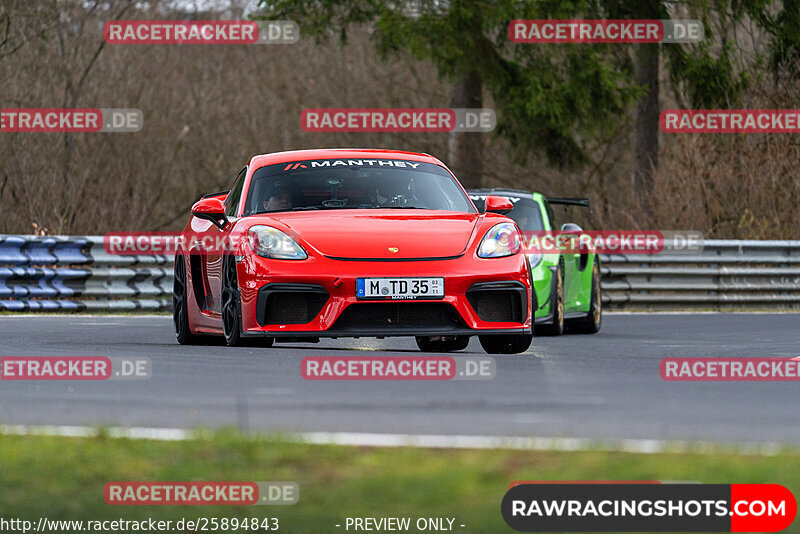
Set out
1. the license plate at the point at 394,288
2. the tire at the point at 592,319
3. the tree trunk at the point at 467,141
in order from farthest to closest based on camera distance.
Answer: the tree trunk at the point at 467,141, the tire at the point at 592,319, the license plate at the point at 394,288

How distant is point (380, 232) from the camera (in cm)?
1121

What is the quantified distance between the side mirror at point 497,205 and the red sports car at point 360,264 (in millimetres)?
10

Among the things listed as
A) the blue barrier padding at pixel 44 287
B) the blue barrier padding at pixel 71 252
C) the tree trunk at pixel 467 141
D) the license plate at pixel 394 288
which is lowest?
the blue barrier padding at pixel 44 287

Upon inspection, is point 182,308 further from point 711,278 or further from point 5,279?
point 711,278

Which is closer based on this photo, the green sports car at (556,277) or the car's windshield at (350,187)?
the car's windshield at (350,187)

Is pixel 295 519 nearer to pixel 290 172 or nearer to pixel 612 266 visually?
pixel 290 172

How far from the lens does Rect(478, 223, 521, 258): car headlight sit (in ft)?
37.0

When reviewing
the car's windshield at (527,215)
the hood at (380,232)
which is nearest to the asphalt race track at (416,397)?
the hood at (380,232)

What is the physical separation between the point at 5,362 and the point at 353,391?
127 inches

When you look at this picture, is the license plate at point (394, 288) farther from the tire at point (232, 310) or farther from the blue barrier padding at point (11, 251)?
the blue barrier padding at point (11, 251)

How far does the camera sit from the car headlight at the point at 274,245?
11102 mm

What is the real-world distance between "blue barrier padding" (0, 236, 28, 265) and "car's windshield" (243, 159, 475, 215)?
8.88 m

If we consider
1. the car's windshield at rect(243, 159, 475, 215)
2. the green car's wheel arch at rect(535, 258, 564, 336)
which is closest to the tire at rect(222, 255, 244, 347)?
the car's windshield at rect(243, 159, 475, 215)

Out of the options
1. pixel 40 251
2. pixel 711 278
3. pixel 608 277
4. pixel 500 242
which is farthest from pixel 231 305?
pixel 711 278
